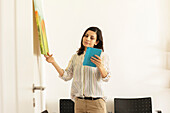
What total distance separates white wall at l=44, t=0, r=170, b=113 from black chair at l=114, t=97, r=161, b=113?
0.13 meters

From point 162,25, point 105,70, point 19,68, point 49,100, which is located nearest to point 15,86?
point 19,68

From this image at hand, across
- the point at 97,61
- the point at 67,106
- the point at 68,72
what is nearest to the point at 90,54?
the point at 97,61

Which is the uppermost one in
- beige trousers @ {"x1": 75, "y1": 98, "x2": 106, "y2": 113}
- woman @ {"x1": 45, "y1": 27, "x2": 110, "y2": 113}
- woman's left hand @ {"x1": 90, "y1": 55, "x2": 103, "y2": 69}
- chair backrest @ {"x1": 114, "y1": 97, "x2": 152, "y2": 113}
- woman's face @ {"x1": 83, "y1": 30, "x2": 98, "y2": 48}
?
woman's face @ {"x1": 83, "y1": 30, "x2": 98, "y2": 48}

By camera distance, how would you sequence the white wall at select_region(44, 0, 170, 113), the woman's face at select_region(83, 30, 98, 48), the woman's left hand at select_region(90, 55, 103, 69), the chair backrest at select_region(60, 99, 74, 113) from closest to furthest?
the woman's left hand at select_region(90, 55, 103, 69) → the woman's face at select_region(83, 30, 98, 48) → the chair backrest at select_region(60, 99, 74, 113) → the white wall at select_region(44, 0, 170, 113)

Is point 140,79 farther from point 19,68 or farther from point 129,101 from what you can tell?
point 19,68

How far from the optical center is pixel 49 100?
2689 millimetres

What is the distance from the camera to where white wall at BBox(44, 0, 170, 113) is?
2.71 meters

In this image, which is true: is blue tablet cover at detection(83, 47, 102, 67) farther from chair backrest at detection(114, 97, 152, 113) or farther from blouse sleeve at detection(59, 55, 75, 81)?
chair backrest at detection(114, 97, 152, 113)

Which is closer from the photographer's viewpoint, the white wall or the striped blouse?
the striped blouse

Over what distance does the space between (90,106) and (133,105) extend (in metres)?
1.09

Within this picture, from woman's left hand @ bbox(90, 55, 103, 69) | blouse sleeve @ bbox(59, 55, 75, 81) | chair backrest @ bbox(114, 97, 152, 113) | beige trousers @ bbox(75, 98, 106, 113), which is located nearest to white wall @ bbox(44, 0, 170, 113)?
chair backrest @ bbox(114, 97, 152, 113)

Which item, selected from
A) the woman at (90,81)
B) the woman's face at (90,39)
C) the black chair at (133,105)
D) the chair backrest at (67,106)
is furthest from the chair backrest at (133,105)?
the woman's face at (90,39)

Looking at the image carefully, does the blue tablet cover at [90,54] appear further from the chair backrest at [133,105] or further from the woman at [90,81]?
the chair backrest at [133,105]

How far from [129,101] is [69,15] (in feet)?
4.22
